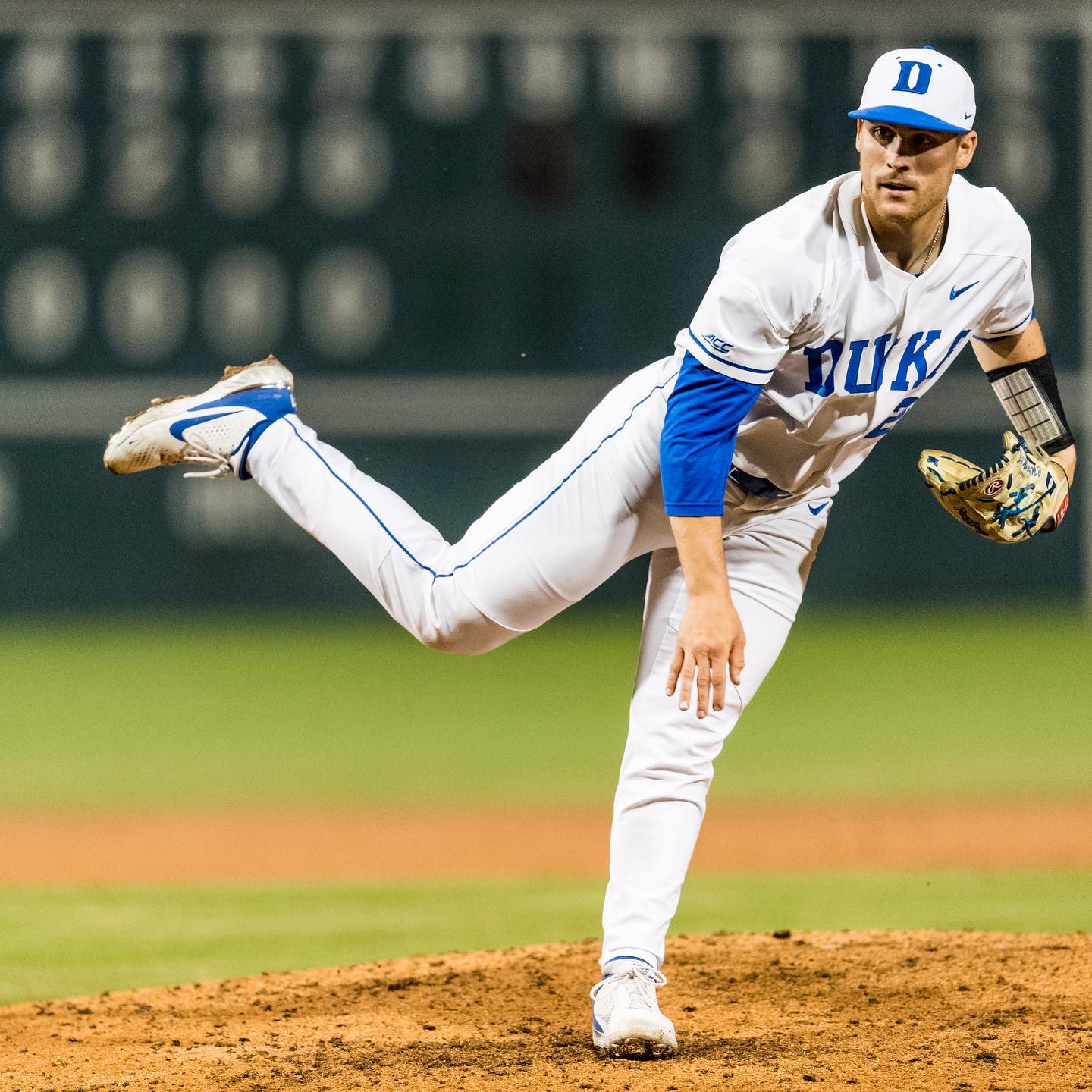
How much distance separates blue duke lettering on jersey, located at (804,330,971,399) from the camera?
2.96 metres

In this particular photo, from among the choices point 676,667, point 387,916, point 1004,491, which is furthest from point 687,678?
point 387,916

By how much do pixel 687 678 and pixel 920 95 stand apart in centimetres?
104

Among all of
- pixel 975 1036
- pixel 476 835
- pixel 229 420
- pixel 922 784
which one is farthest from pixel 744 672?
pixel 922 784

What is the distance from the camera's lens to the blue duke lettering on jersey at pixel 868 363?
9.70 ft

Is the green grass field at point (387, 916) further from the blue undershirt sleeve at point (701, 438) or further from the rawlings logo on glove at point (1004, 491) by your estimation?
the blue undershirt sleeve at point (701, 438)

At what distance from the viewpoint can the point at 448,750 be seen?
365 inches

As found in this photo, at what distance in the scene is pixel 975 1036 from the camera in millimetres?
3164

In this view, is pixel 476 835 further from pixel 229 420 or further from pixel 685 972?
pixel 229 420

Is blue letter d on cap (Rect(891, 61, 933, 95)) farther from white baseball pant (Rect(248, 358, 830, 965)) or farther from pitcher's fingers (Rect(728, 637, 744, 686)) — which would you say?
pitcher's fingers (Rect(728, 637, 744, 686))

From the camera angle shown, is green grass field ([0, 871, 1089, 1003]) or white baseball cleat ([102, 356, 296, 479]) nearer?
white baseball cleat ([102, 356, 296, 479])

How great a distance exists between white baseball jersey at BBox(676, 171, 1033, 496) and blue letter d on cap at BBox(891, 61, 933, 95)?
0.52 ft

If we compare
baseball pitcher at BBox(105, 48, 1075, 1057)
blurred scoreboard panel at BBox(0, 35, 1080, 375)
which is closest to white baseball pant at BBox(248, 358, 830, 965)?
baseball pitcher at BBox(105, 48, 1075, 1057)

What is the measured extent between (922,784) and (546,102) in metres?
13.5

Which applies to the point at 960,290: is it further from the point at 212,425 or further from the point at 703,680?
the point at 212,425
